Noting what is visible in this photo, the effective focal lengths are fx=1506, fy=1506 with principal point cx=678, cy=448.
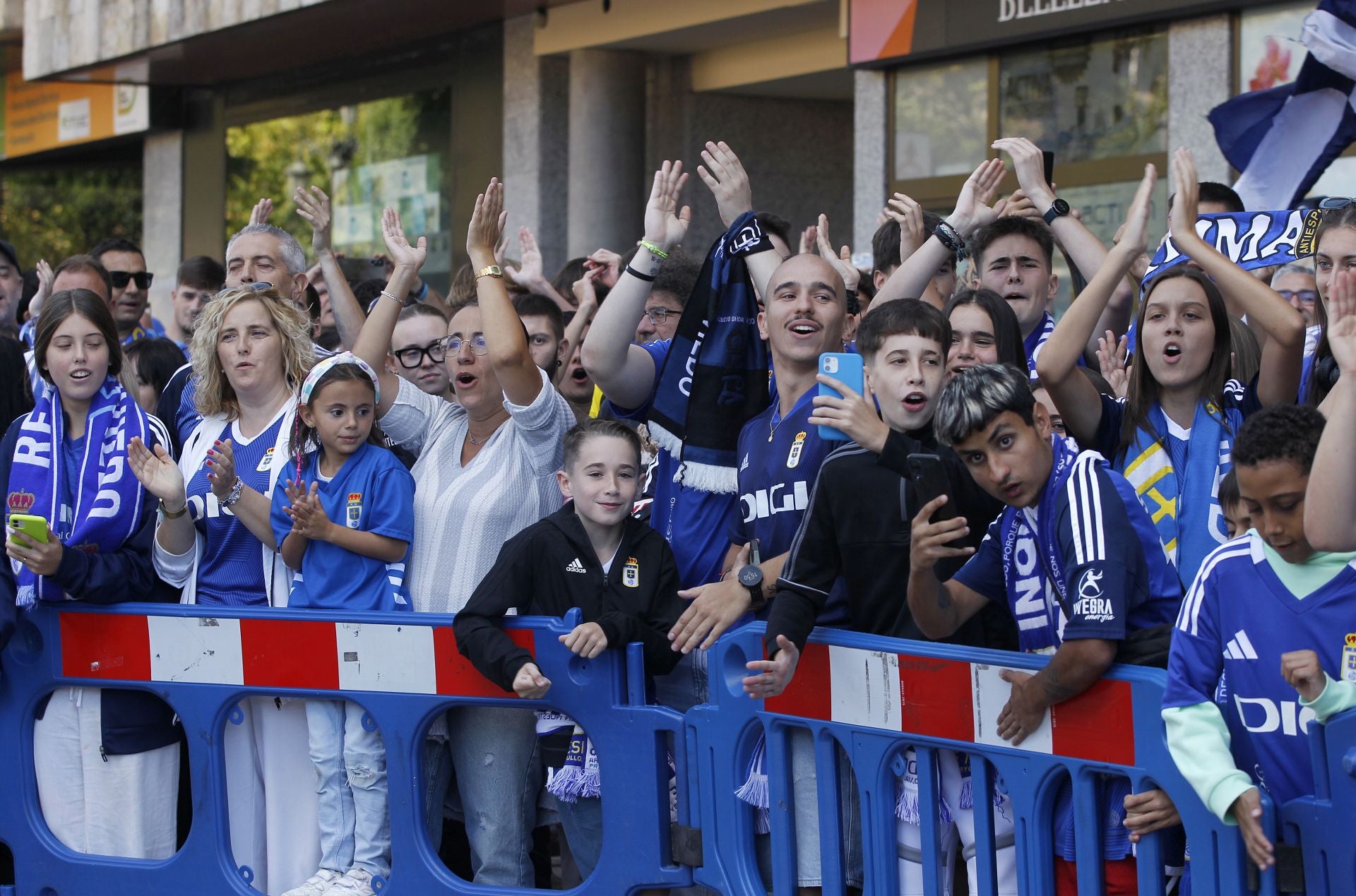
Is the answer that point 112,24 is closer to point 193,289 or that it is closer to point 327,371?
point 193,289

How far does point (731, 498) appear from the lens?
4523 mm

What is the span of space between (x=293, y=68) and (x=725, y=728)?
15922 mm

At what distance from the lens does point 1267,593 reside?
3031 millimetres

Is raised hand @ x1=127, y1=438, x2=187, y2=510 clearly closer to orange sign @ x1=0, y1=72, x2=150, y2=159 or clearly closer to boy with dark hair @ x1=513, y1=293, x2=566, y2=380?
boy with dark hair @ x1=513, y1=293, x2=566, y2=380

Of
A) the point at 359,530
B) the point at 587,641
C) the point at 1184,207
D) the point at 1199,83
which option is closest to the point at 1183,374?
the point at 1184,207

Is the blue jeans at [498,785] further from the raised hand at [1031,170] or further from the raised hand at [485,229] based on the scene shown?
the raised hand at [1031,170]

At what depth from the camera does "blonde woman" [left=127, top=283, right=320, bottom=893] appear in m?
4.69

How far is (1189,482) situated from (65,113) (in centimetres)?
2056

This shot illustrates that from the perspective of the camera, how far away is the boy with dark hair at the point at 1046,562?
3.18 metres

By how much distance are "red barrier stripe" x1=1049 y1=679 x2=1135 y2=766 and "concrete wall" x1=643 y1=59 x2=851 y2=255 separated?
38.5ft

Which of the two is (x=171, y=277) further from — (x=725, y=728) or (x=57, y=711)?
(x=725, y=728)

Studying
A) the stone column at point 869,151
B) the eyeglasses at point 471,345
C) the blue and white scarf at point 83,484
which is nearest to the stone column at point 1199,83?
the stone column at point 869,151

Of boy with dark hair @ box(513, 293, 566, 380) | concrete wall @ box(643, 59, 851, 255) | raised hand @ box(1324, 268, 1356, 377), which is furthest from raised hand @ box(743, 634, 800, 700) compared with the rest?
concrete wall @ box(643, 59, 851, 255)

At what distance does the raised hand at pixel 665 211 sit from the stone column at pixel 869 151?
7.17 m
